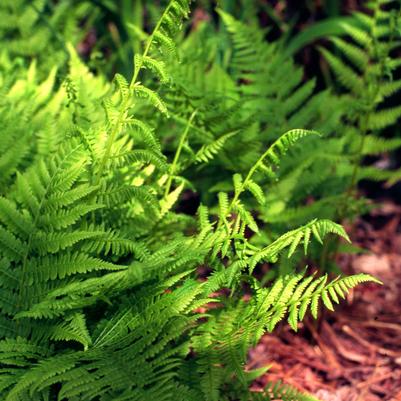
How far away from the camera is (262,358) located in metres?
2.44

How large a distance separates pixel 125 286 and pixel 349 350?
1.09 m

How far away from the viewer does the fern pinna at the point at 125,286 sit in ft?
5.64

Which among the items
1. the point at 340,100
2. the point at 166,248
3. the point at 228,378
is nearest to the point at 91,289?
the point at 166,248

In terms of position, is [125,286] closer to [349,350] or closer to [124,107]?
[124,107]

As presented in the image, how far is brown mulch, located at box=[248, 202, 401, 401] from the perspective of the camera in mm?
2312

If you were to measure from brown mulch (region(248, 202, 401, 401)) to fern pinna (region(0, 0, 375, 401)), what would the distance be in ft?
1.35

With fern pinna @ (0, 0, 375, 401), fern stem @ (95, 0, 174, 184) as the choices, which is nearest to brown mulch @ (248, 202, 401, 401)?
fern pinna @ (0, 0, 375, 401)

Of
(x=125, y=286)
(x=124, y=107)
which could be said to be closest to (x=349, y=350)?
(x=125, y=286)

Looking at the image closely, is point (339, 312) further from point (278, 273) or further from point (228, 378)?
point (228, 378)

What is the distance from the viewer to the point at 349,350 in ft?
8.30

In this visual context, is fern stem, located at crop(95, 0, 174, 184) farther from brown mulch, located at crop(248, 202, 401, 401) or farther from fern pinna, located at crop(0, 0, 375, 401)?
brown mulch, located at crop(248, 202, 401, 401)

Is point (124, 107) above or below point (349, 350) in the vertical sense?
above

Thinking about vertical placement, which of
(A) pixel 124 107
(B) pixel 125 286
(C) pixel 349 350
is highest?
(A) pixel 124 107

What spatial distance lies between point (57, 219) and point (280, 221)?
34.8 inches
